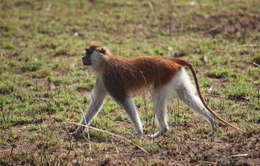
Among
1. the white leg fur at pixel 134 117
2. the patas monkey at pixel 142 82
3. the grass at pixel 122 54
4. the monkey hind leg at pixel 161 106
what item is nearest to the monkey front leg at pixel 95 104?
the patas monkey at pixel 142 82

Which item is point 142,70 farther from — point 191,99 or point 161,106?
point 191,99

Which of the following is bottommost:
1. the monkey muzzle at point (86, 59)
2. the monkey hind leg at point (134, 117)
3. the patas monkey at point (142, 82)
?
the monkey hind leg at point (134, 117)

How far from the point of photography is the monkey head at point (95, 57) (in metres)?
5.44

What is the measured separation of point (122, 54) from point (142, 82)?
13.3 feet

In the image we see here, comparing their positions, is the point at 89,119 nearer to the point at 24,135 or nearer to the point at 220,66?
the point at 24,135

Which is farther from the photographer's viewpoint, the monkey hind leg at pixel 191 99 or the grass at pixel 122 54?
the monkey hind leg at pixel 191 99

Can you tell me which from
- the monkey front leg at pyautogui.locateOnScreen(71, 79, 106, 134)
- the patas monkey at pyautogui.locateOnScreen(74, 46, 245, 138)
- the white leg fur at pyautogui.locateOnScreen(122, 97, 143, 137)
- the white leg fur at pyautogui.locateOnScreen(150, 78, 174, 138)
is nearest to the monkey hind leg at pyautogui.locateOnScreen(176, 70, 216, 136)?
the patas monkey at pyautogui.locateOnScreen(74, 46, 245, 138)

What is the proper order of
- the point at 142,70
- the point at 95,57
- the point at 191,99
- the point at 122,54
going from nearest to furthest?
the point at 191,99, the point at 142,70, the point at 95,57, the point at 122,54

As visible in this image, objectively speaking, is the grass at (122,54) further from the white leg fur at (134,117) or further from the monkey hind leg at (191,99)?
the monkey hind leg at (191,99)

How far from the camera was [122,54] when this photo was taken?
920cm

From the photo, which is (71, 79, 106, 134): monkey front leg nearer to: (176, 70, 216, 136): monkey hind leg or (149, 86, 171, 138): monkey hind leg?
(149, 86, 171, 138): monkey hind leg

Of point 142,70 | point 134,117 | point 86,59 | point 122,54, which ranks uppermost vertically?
point 86,59

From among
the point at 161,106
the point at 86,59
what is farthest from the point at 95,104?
the point at 161,106

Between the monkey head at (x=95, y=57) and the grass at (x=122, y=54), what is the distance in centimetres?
113
